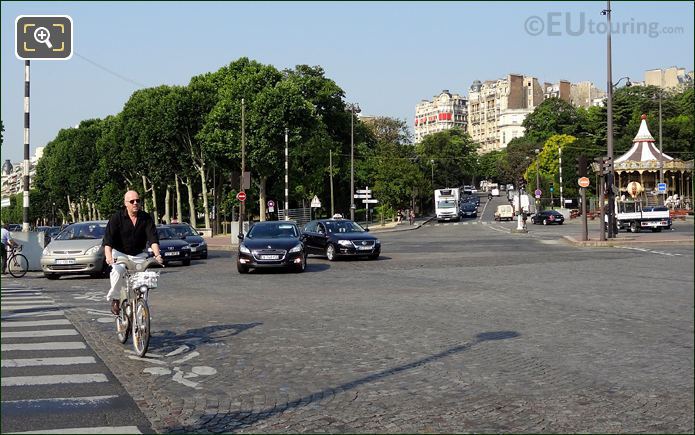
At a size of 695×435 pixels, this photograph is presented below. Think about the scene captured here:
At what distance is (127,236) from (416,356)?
3.92m

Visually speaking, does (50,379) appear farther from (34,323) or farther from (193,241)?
(193,241)

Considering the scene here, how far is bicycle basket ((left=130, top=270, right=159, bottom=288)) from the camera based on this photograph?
996 centimetres

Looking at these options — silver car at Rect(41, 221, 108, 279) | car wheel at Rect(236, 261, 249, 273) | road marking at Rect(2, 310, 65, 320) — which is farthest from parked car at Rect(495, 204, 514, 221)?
road marking at Rect(2, 310, 65, 320)

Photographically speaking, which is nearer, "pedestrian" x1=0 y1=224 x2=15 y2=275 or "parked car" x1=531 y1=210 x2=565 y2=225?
"pedestrian" x1=0 y1=224 x2=15 y2=275

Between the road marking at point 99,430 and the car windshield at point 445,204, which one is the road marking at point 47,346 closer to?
the road marking at point 99,430

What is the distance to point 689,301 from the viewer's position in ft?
8.65

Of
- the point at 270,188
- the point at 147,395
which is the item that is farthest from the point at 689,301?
the point at 270,188

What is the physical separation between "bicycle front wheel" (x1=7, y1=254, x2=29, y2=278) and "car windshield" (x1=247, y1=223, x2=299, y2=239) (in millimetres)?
7025

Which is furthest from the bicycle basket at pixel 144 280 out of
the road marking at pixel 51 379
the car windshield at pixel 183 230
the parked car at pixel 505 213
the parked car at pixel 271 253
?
the parked car at pixel 505 213

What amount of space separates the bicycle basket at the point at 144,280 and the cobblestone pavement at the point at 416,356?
87 cm

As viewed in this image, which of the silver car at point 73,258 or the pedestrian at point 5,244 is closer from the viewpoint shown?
the silver car at point 73,258

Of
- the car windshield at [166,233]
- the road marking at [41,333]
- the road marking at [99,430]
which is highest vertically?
the car windshield at [166,233]

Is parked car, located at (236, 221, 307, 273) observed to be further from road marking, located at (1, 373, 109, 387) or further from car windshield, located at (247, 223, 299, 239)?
road marking, located at (1, 373, 109, 387)

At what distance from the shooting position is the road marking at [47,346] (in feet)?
33.9
